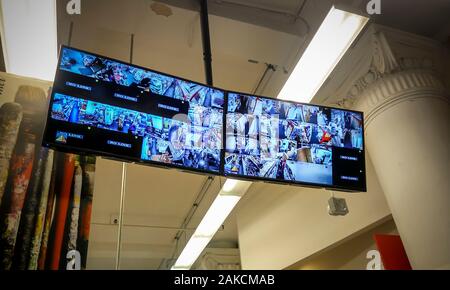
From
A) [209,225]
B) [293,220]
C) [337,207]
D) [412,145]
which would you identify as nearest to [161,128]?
[337,207]

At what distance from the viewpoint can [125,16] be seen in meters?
3.15

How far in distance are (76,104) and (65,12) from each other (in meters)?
1.46

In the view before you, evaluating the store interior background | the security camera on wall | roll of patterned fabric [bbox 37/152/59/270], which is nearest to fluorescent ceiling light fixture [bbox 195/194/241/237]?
the store interior background

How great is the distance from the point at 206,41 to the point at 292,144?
104cm

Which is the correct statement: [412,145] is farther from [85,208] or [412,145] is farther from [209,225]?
[209,225]

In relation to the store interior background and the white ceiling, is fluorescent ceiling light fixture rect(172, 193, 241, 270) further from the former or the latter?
the white ceiling

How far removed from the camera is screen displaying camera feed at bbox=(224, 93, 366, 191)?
2.52m

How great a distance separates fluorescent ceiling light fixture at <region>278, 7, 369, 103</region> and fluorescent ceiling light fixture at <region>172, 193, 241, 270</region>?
1.83 metres

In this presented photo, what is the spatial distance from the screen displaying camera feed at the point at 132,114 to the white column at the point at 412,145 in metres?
1.66

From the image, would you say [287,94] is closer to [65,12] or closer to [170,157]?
[170,157]

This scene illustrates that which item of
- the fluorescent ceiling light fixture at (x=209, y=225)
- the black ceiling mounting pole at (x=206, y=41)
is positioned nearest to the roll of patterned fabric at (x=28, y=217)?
the black ceiling mounting pole at (x=206, y=41)

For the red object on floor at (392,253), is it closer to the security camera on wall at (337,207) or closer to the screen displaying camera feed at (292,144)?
the security camera on wall at (337,207)

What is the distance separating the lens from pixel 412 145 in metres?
3.12
